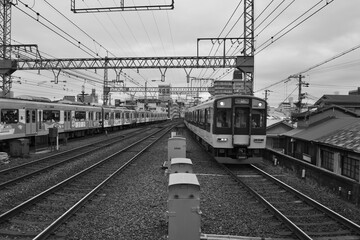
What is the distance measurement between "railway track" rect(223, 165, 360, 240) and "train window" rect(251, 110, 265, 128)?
9.82ft

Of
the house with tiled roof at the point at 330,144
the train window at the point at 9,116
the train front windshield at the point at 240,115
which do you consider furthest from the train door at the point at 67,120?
the house with tiled roof at the point at 330,144

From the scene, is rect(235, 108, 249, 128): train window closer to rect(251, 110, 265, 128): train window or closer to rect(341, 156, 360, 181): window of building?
rect(251, 110, 265, 128): train window

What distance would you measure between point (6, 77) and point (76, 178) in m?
16.4

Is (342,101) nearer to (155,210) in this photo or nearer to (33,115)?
(33,115)

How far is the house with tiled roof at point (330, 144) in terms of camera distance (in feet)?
Answer: 41.1

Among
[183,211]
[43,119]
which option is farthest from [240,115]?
Result: [43,119]

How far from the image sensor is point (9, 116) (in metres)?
14.9

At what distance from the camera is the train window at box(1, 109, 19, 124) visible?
14.4 meters

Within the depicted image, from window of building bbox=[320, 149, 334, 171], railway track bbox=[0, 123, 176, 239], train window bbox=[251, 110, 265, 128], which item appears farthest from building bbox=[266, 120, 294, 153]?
railway track bbox=[0, 123, 176, 239]

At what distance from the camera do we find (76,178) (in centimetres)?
957

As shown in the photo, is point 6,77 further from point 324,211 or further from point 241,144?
point 324,211

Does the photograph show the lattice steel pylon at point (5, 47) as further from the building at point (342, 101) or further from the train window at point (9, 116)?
the building at point (342, 101)

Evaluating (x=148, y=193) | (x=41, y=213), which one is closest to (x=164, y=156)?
(x=148, y=193)

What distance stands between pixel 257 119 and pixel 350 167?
4816 millimetres
